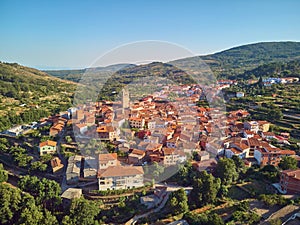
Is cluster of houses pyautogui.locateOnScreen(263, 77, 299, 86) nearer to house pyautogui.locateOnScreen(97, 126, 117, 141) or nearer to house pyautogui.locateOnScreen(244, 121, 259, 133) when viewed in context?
house pyautogui.locateOnScreen(244, 121, 259, 133)

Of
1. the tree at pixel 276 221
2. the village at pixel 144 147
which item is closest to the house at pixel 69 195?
the village at pixel 144 147

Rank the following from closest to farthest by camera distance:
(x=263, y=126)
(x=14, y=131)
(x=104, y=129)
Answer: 1. (x=104, y=129)
2. (x=263, y=126)
3. (x=14, y=131)

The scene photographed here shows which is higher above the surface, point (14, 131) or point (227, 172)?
point (14, 131)

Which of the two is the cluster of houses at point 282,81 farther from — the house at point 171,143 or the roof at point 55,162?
the roof at point 55,162

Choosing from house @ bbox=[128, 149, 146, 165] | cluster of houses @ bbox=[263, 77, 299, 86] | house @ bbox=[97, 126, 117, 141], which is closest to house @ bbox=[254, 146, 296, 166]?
house @ bbox=[128, 149, 146, 165]

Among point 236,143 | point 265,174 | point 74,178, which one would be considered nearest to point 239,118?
point 236,143

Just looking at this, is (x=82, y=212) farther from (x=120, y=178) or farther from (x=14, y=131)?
(x=14, y=131)

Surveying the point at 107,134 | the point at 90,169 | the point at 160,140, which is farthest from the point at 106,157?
the point at 160,140
